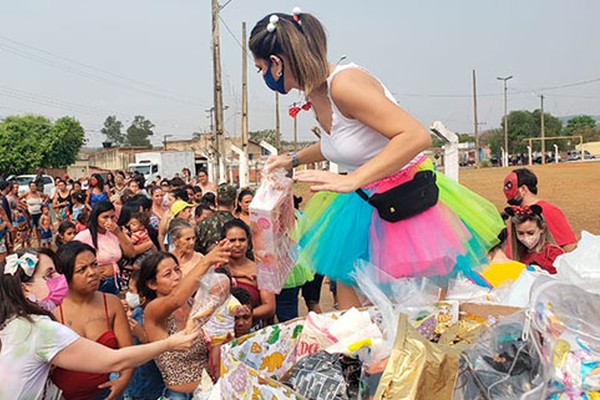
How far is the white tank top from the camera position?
211 cm

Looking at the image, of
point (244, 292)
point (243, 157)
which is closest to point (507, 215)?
point (244, 292)

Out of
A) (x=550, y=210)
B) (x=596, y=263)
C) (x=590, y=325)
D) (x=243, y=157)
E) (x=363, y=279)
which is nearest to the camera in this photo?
(x=590, y=325)

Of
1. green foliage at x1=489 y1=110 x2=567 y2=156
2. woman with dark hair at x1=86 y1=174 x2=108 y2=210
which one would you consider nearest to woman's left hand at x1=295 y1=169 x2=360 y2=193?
woman with dark hair at x1=86 y1=174 x2=108 y2=210

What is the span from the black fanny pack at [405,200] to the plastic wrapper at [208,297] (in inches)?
30.0

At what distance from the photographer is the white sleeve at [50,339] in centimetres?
213

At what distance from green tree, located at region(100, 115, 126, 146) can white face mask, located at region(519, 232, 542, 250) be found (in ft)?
348

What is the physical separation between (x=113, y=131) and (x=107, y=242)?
109450 mm

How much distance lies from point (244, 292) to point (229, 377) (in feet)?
5.35

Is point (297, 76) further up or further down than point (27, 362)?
further up

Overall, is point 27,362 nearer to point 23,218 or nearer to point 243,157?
point 23,218

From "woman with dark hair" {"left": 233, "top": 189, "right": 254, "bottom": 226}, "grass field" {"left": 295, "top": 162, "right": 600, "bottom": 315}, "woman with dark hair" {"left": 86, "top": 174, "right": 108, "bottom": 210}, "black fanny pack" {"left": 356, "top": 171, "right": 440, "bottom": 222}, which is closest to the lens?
"black fanny pack" {"left": 356, "top": 171, "right": 440, "bottom": 222}

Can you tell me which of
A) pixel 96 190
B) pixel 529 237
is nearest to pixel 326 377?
pixel 529 237

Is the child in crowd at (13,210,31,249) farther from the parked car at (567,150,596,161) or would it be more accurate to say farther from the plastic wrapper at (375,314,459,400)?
the parked car at (567,150,596,161)

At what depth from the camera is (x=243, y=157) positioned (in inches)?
659
